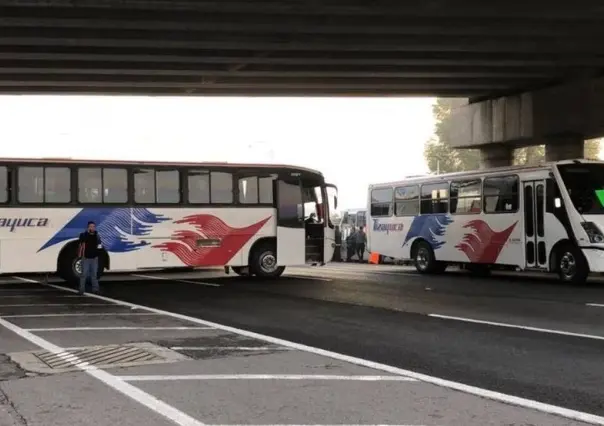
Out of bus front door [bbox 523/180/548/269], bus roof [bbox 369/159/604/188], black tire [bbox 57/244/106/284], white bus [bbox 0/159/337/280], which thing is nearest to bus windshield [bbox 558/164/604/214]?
bus roof [bbox 369/159/604/188]

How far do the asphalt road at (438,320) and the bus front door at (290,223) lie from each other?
1.57m

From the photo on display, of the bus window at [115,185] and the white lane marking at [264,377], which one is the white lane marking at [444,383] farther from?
the bus window at [115,185]

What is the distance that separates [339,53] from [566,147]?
32.5ft

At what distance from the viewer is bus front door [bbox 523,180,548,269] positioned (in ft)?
64.0

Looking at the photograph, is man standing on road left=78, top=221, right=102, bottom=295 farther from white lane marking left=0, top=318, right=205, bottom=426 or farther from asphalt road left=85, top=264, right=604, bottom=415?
white lane marking left=0, top=318, right=205, bottom=426

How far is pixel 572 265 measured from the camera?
1864 cm

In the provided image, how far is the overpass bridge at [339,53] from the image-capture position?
16.4 metres

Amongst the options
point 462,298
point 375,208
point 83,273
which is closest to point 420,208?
point 375,208

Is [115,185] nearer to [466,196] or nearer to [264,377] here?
[466,196]

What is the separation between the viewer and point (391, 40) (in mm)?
19422

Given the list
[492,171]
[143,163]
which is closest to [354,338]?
[143,163]

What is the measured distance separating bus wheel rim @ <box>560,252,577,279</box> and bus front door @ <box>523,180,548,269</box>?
1.68 feet

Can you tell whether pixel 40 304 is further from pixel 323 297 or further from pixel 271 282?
pixel 271 282

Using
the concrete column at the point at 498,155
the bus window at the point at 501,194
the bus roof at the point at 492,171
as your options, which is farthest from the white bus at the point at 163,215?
the concrete column at the point at 498,155
